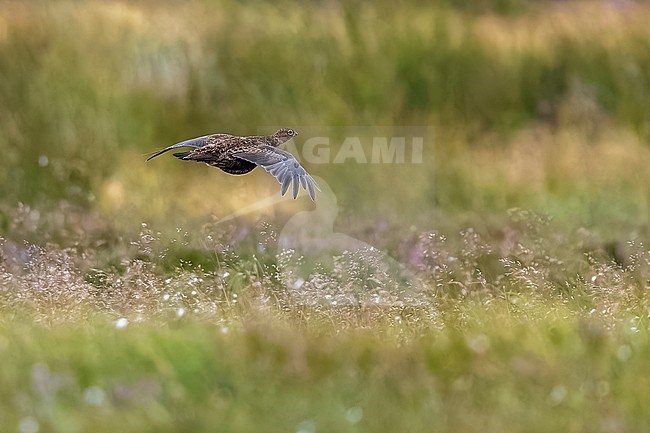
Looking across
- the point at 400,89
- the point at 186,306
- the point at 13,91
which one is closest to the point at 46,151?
the point at 13,91

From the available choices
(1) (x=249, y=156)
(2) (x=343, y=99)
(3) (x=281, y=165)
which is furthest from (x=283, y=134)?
(2) (x=343, y=99)

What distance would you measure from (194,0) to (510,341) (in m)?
5.72

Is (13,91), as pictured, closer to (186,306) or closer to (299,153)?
(299,153)

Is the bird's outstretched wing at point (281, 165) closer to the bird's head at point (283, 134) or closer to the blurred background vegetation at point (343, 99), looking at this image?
the bird's head at point (283, 134)

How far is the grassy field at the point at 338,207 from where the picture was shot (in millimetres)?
4473

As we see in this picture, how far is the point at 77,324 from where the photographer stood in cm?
489

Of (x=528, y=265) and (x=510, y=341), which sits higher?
(x=510, y=341)

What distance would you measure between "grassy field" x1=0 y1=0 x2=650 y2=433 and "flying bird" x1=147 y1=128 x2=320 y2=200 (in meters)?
0.55

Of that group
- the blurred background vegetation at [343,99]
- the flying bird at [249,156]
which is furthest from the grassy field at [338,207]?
the flying bird at [249,156]

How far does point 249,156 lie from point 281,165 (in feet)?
0.92

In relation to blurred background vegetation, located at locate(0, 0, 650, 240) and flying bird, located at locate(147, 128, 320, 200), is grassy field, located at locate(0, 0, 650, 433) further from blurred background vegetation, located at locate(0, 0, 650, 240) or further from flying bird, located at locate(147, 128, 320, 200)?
flying bird, located at locate(147, 128, 320, 200)

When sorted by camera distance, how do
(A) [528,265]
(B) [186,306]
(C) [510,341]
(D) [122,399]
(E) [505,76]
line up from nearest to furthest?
(D) [122,399] < (C) [510,341] < (B) [186,306] < (A) [528,265] < (E) [505,76]

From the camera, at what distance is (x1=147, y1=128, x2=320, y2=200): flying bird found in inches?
222

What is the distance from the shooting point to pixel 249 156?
5906 mm
